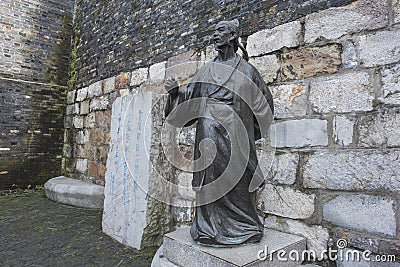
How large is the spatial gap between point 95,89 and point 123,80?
977 mm

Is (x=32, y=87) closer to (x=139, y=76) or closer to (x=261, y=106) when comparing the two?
(x=139, y=76)

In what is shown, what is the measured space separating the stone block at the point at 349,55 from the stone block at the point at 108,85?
3.80 m

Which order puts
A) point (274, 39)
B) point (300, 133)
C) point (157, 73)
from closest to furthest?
point (300, 133) < point (274, 39) < point (157, 73)

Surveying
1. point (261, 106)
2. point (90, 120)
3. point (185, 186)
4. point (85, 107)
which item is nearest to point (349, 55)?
point (261, 106)

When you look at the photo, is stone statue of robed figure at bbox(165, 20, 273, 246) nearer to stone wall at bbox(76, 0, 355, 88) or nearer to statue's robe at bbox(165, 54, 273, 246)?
statue's robe at bbox(165, 54, 273, 246)

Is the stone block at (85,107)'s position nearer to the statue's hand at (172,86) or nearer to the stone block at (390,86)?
the statue's hand at (172,86)

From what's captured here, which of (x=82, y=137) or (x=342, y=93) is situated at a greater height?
(x=342, y=93)

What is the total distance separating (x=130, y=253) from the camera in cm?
321

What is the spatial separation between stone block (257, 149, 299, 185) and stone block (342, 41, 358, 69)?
0.85 m

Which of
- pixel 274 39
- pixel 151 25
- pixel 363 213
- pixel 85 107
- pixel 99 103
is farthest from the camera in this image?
pixel 85 107

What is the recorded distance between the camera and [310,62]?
281cm

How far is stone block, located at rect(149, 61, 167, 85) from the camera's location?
4.36 m

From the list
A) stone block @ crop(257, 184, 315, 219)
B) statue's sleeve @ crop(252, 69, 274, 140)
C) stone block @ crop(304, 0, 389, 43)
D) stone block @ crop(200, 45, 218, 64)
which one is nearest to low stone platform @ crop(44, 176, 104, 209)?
Answer: stone block @ crop(200, 45, 218, 64)

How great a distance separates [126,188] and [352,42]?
8.72 ft
